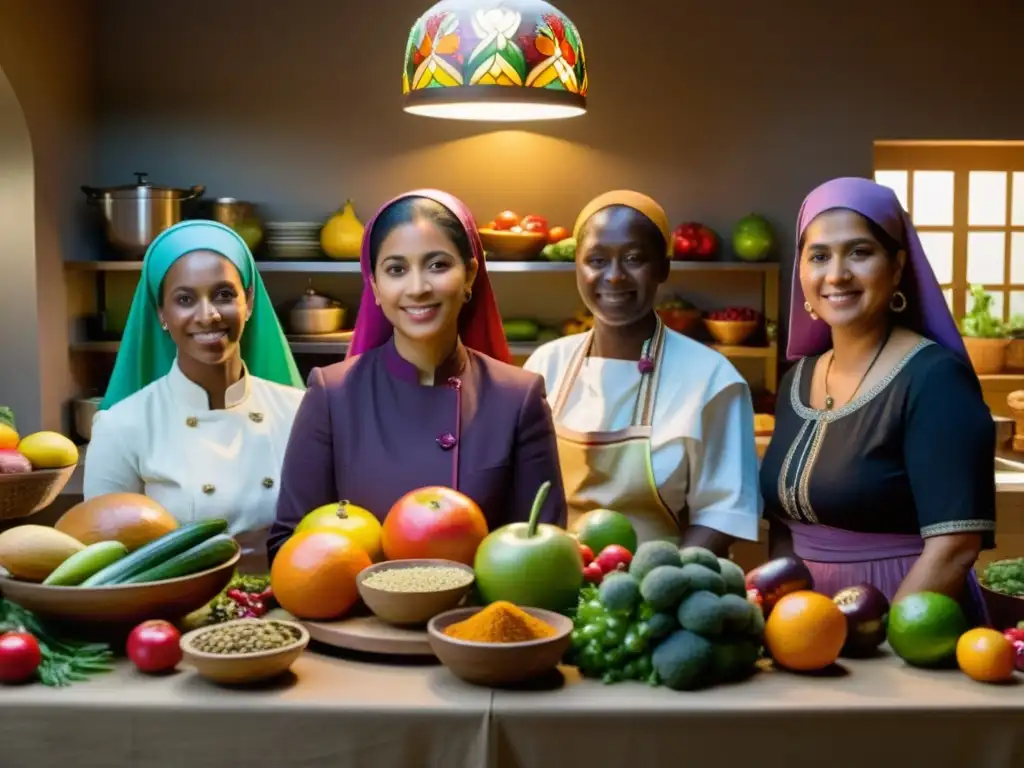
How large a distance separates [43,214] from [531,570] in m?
4.20

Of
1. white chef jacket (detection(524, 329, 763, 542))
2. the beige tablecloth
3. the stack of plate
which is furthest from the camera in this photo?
the stack of plate

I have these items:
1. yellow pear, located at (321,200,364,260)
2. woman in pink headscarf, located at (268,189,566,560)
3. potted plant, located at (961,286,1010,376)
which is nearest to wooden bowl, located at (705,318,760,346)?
potted plant, located at (961,286,1010,376)

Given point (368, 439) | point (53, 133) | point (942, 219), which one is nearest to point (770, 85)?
point (942, 219)

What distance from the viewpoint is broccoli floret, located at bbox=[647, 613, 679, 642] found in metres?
1.68

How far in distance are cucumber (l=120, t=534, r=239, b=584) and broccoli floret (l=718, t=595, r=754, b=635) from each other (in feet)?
2.40

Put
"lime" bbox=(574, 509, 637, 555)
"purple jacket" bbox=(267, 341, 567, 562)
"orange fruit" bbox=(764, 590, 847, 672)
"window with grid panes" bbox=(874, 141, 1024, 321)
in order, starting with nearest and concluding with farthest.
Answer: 1. "orange fruit" bbox=(764, 590, 847, 672)
2. "lime" bbox=(574, 509, 637, 555)
3. "purple jacket" bbox=(267, 341, 567, 562)
4. "window with grid panes" bbox=(874, 141, 1024, 321)

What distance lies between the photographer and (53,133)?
5465 millimetres

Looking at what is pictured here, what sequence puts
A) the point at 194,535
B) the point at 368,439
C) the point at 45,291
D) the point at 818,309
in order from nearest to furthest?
the point at 194,535 < the point at 368,439 < the point at 818,309 < the point at 45,291

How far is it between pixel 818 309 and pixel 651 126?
3.64 m

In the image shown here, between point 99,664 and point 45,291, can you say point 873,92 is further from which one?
point 99,664

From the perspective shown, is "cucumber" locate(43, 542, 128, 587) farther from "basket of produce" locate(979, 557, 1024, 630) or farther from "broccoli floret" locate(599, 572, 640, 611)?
"basket of produce" locate(979, 557, 1024, 630)

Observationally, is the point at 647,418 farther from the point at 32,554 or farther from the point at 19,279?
the point at 19,279

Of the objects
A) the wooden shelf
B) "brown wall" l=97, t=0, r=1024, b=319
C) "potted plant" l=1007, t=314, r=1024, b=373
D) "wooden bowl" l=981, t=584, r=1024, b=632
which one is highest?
"brown wall" l=97, t=0, r=1024, b=319

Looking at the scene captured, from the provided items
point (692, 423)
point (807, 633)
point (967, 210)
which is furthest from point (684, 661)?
point (967, 210)
